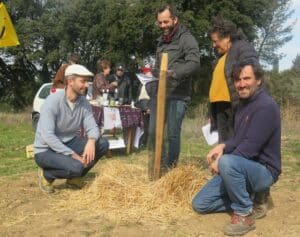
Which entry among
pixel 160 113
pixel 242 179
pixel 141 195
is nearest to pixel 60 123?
pixel 160 113

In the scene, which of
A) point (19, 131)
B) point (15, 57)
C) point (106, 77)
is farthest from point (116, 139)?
point (15, 57)

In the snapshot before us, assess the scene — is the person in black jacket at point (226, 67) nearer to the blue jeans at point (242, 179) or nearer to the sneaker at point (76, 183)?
the blue jeans at point (242, 179)

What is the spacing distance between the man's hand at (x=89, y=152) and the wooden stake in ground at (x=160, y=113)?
0.63 m

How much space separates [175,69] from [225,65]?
590 millimetres

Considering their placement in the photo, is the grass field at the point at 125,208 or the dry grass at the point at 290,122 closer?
the grass field at the point at 125,208

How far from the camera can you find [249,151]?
4246 millimetres

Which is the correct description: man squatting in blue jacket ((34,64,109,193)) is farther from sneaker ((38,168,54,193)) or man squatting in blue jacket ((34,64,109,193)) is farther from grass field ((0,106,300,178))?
grass field ((0,106,300,178))

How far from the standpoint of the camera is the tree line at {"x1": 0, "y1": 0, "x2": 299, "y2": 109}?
1155 inches

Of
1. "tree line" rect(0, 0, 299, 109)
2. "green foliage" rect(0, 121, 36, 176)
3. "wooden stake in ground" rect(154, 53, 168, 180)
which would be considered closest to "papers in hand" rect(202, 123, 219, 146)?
"wooden stake in ground" rect(154, 53, 168, 180)

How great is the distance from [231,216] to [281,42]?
37.0 m

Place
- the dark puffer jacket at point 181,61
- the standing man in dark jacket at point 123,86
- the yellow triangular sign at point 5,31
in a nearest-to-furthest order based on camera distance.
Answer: the dark puffer jacket at point 181,61 → the yellow triangular sign at point 5,31 → the standing man in dark jacket at point 123,86

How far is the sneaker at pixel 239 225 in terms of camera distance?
13.8ft

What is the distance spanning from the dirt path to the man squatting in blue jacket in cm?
33

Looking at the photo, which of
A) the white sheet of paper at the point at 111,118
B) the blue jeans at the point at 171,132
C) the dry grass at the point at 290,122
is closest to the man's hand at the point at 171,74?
the blue jeans at the point at 171,132
